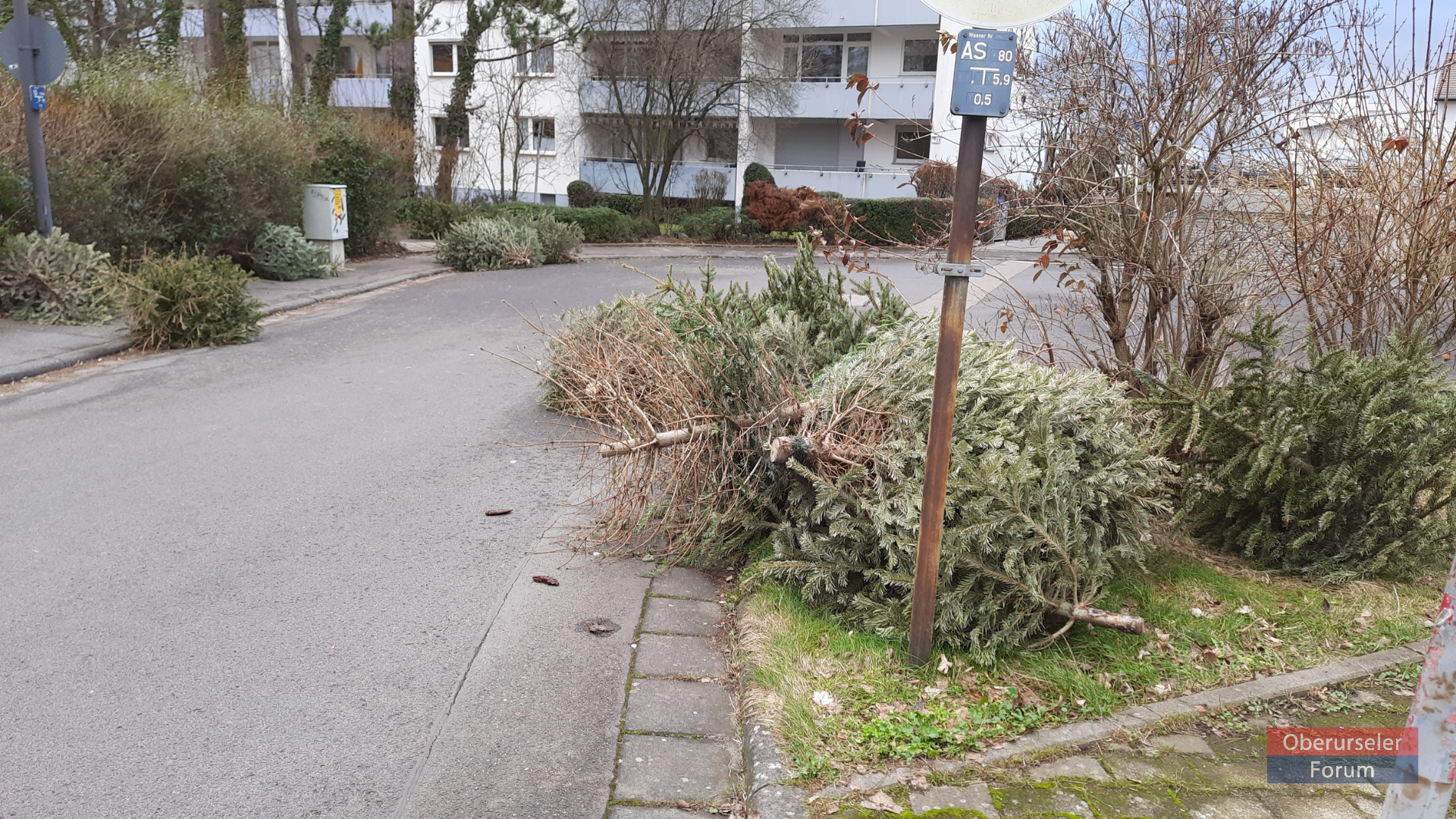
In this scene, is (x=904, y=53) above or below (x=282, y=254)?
above

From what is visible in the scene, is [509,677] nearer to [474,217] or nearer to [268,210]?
[268,210]

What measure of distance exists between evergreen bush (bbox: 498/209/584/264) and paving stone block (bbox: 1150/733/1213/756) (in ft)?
56.1

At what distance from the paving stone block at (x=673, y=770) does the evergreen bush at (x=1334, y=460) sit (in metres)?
2.54

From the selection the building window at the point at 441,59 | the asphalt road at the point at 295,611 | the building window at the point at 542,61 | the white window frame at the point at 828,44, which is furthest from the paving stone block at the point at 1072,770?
the building window at the point at 441,59

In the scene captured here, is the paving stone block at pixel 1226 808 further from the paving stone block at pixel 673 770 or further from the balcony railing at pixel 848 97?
the balcony railing at pixel 848 97

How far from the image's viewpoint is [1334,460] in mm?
4336

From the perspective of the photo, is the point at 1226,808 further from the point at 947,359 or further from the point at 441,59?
the point at 441,59

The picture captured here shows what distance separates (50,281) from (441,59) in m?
31.7

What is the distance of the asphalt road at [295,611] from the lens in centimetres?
317

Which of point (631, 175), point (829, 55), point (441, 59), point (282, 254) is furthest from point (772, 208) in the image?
point (441, 59)

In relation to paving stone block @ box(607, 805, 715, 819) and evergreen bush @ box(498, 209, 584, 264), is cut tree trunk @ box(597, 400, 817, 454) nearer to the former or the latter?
paving stone block @ box(607, 805, 715, 819)

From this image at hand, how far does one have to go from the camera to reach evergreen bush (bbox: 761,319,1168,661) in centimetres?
367

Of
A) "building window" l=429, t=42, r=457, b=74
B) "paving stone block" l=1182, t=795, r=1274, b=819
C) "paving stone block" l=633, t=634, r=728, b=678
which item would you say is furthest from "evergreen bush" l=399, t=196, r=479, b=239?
"paving stone block" l=1182, t=795, r=1274, b=819

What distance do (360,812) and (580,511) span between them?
9.24ft
